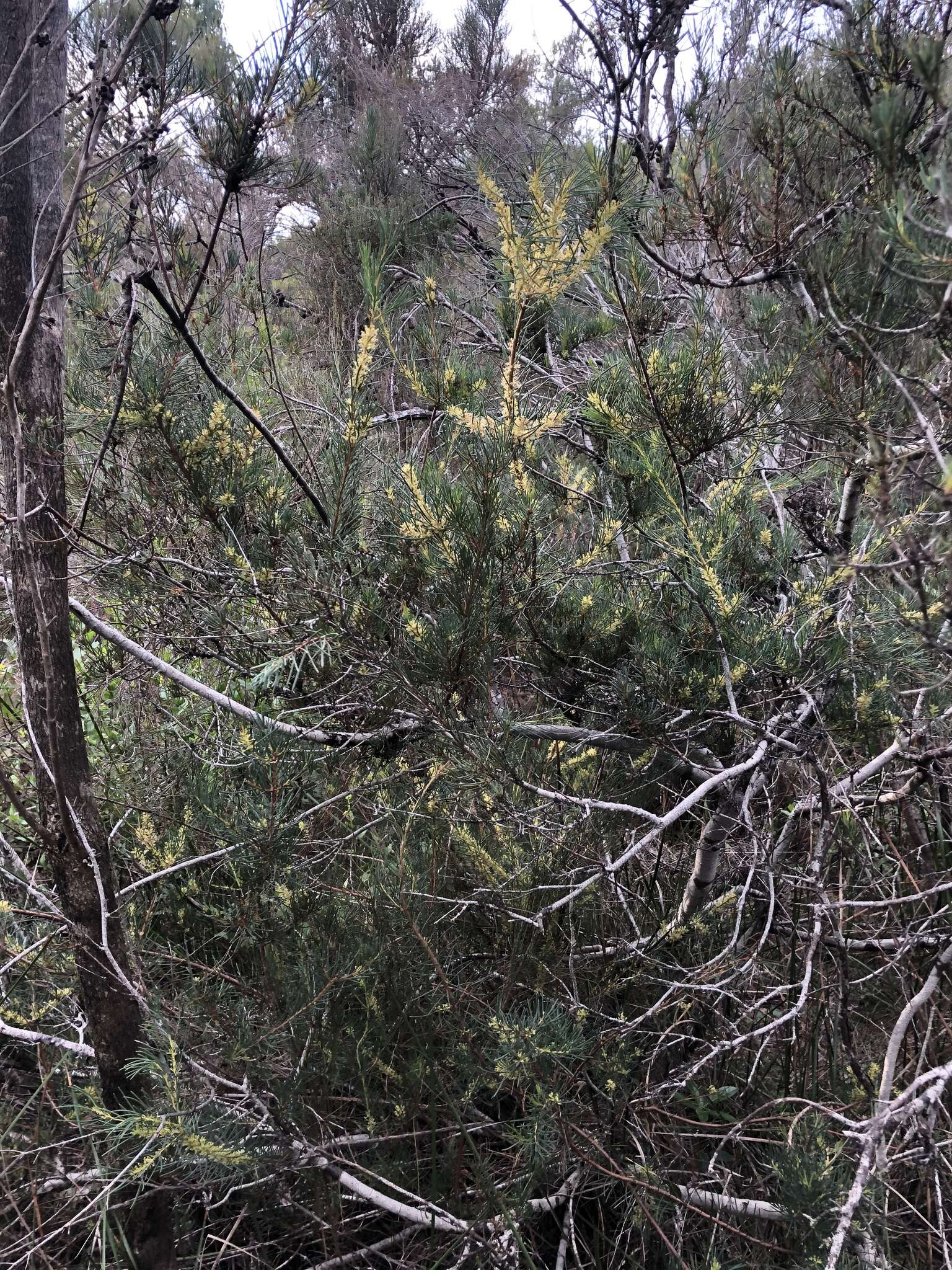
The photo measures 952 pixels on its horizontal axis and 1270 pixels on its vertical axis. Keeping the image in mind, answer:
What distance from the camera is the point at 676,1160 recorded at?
1696 mm

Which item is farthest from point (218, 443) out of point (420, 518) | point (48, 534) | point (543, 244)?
point (543, 244)

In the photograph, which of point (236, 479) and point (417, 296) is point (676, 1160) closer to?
point (236, 479)

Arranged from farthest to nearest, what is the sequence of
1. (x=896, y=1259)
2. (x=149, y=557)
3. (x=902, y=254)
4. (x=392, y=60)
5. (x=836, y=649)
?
1. (x=392, y=60)
2. (x=896, y=1259)
3. (x=149, y=557)
4. (x=836, y=649)
5. (x=902, y=254)

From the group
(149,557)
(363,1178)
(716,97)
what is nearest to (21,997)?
(363,1178)

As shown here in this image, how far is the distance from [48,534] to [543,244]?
0.88 meters

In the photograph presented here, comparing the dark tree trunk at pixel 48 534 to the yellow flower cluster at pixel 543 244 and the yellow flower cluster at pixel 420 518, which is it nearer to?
the yellow flower cluster at pixel 420 518

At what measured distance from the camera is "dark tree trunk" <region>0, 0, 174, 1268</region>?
123cm

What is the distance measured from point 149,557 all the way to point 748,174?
141cm

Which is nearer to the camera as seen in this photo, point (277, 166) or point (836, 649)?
point (836, 649)

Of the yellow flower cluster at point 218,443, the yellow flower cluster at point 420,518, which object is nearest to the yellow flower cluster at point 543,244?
the yellow flower cluster at point 420,518

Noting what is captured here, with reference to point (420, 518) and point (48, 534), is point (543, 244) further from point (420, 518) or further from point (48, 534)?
point (48, 534)

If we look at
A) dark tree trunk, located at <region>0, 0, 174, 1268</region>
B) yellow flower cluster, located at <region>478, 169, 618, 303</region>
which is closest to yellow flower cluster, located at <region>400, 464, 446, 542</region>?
yellow flower cluster, located at <region>478, 169, 618, 303</region>

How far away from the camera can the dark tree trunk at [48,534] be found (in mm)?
1232

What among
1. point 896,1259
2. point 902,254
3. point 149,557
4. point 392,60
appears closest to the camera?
point 902,254
